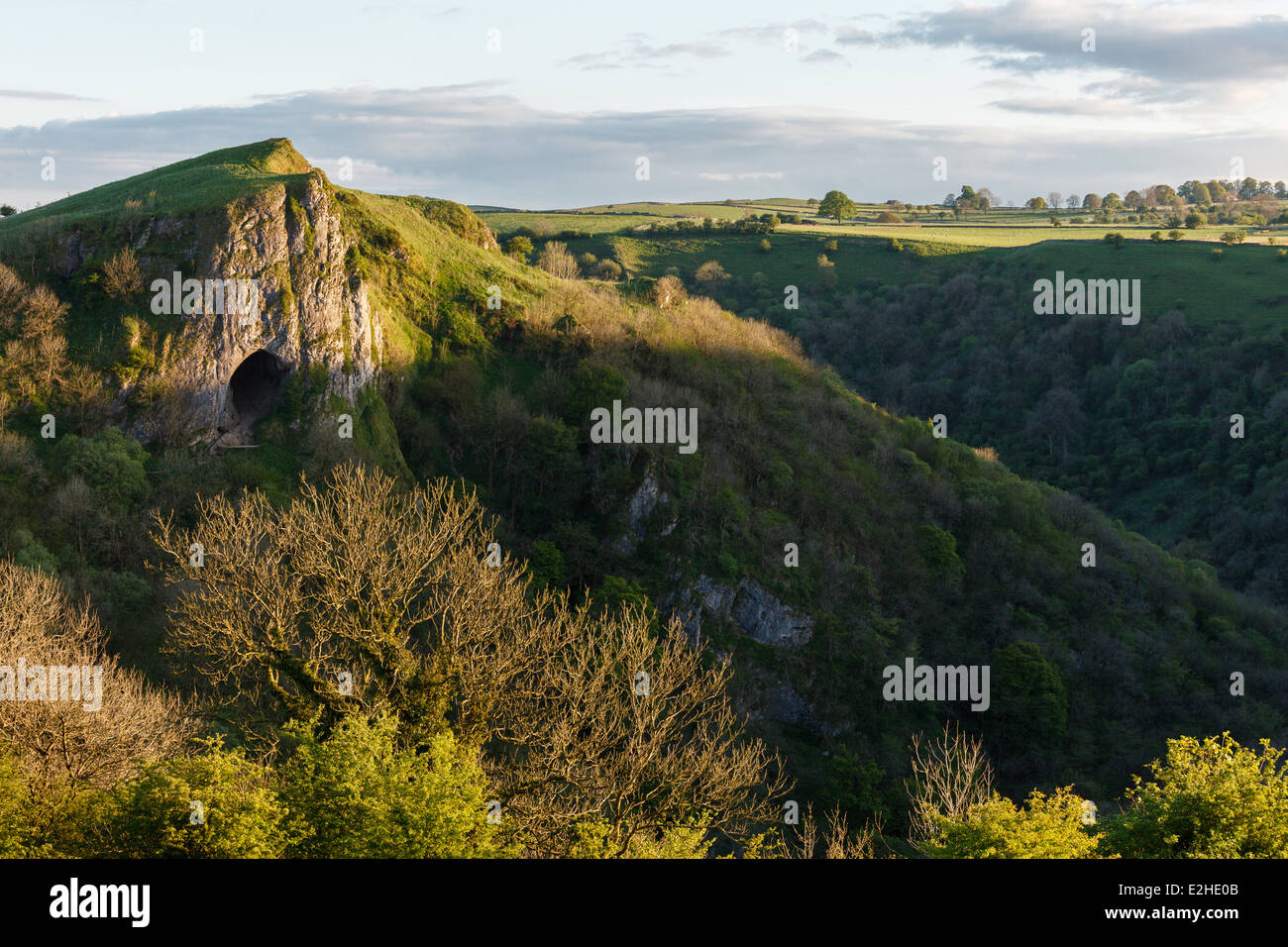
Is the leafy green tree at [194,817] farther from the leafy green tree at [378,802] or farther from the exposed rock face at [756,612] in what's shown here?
the exposed rock face at [756,612]

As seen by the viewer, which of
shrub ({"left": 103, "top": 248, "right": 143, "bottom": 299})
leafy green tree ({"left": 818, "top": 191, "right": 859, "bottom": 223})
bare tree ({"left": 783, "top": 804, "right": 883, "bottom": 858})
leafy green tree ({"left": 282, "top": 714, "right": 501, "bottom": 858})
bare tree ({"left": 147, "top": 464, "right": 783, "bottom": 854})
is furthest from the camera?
leafy green tree ({"left": 818, "top": 191, "right": 859, "bottom": 223})

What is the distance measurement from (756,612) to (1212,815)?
3609 cm

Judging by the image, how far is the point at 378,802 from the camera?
70.0ft

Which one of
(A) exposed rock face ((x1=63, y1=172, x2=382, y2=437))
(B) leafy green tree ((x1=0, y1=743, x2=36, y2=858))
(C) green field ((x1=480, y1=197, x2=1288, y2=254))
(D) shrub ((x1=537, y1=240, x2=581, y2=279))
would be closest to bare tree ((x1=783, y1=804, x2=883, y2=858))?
(B) leafy green tree ((x1=0, y1=743, x2=36, y2=858))

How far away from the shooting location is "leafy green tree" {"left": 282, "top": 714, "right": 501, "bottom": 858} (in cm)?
2106

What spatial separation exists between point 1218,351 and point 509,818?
3850 inches

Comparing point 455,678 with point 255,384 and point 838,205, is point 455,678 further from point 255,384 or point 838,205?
point 838,205

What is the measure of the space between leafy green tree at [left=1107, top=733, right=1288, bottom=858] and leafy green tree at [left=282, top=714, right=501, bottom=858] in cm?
1538

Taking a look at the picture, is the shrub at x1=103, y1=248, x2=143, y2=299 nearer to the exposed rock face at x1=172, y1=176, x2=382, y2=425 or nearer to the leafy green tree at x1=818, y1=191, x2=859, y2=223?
the exposed rock face at x1=172, y1=176, x2=382, y2=425

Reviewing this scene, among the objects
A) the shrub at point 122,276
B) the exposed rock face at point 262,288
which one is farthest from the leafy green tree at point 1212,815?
the shrub at point 122,276

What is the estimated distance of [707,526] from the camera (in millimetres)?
59312

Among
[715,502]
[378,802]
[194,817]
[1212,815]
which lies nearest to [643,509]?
[715,502]
